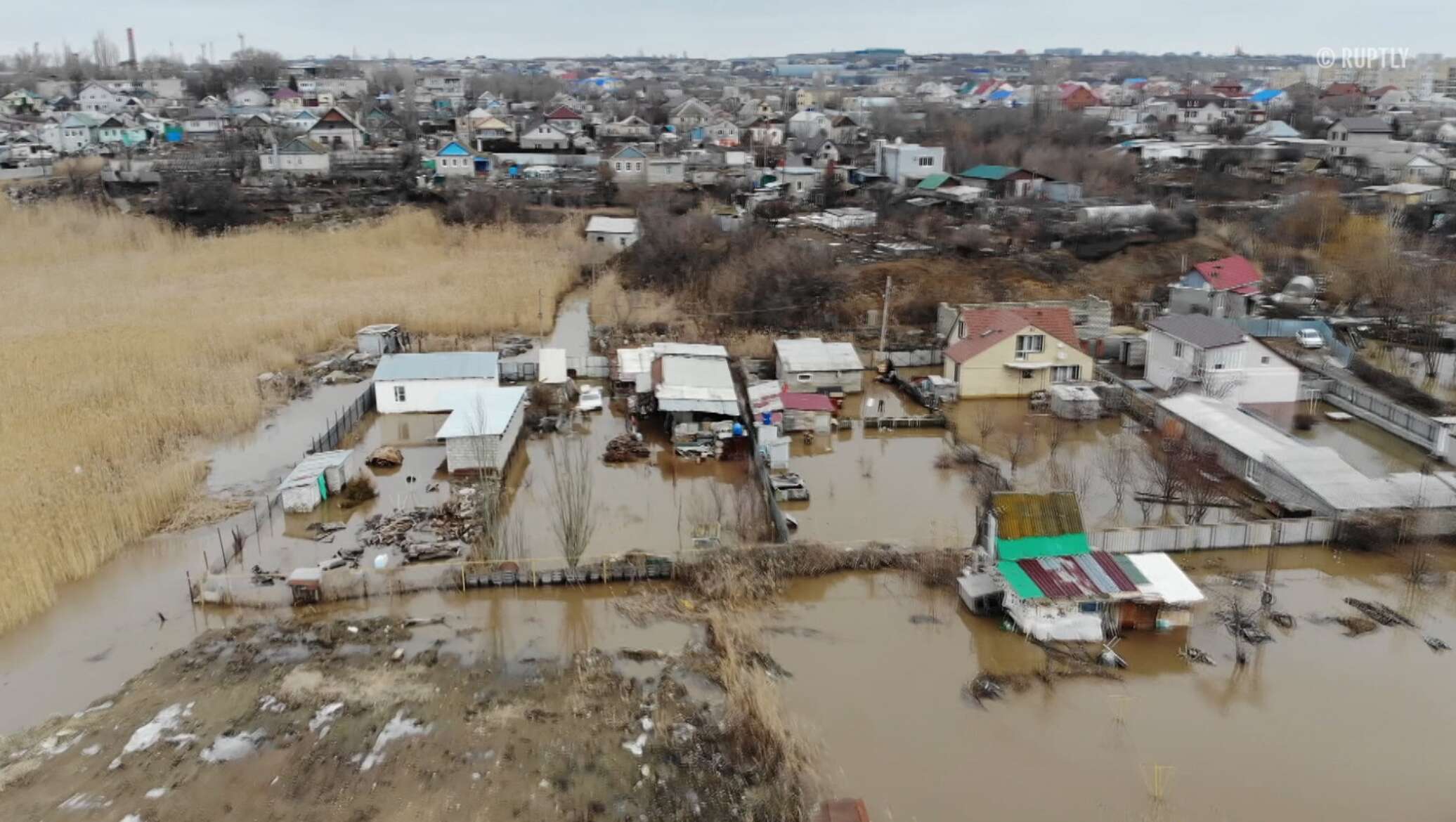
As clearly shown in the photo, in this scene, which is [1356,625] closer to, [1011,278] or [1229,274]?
[1229,274]

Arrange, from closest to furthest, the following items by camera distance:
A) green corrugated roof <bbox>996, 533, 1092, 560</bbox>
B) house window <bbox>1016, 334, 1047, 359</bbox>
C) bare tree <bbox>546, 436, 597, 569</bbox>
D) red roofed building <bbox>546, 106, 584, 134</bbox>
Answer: green corrugated roof <bbox>996, 533, 1092, 560</bbox>, bare tree <bbox>546, 436, 597, 569</bbox>, house window <bbox>1016, 334, 1047, 359</bbox>, red roofed building <bbox>546, 106, 584, 134</bbox>

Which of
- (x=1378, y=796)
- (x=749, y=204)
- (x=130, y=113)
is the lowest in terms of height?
(x=1378, y=796)

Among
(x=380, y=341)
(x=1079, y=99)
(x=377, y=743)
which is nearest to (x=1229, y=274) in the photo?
Answer: (x=380, y=341)

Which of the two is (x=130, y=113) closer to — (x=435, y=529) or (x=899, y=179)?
(x=899, y=179)

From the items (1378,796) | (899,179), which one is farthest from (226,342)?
(899,179)

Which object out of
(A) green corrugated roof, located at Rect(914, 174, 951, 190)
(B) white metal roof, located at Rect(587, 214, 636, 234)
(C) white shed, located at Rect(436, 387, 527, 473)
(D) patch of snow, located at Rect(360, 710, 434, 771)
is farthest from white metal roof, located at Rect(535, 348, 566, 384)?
(A) green corrugated roof, located at Rect(914, 174, 951, 190)

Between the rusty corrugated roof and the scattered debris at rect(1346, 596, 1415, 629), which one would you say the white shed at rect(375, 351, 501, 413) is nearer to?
the rusty corrugated roof
